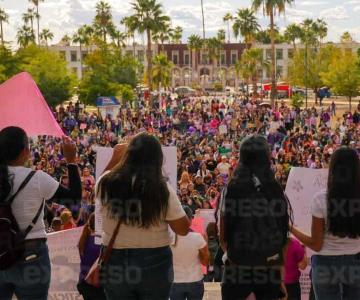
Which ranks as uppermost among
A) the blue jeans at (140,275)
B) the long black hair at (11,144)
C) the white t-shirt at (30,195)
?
the long black hair at (11,144)

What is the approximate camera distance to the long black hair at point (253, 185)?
3635mm

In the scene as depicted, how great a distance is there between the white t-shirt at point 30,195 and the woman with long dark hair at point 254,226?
92cm

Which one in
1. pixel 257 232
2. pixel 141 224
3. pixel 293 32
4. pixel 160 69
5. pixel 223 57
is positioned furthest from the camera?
pixel 223 57

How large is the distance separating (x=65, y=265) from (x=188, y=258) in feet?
6.02

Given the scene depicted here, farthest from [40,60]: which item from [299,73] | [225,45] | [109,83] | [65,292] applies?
[225,45]

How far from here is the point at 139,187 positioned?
11.1 ft

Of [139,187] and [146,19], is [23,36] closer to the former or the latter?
[146,19]

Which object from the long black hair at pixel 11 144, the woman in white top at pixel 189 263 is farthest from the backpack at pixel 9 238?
the woman in white top at pixel 189 263

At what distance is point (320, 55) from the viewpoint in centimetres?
7419

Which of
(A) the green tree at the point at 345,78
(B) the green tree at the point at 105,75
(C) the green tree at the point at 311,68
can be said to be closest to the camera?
(B) the green tree at the point at 105,75

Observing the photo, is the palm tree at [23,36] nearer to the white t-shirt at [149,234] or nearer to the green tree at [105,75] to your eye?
the green tree at [105,75]

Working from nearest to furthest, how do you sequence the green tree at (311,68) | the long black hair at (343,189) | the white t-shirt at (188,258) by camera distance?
the long black hair at (343,189) < the white t-shirt at (188,258) < the green tree at (311,68)

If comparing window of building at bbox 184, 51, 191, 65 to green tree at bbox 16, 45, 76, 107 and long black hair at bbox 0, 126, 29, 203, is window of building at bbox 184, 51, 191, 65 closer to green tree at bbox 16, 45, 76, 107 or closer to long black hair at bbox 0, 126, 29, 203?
green tree at bbox 16, 45, 76, 107

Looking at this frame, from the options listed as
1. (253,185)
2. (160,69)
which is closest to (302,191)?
(253,185)
